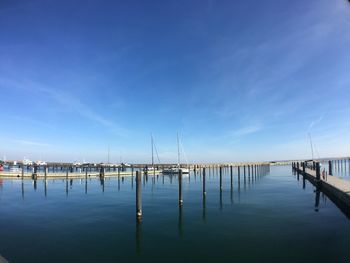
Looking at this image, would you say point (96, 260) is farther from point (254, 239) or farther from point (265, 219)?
point (265, 219)

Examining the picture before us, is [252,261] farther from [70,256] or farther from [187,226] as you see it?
[70,256]

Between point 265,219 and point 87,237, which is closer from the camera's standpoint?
point 87,237

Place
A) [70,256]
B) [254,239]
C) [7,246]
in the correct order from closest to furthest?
[70,256]
[7,246]
[254,239]

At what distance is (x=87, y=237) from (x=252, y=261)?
11201 millimetres

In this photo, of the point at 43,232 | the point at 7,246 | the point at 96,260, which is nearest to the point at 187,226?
the point at 96,260

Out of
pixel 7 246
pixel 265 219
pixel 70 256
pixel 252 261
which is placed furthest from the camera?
pixel 265 219

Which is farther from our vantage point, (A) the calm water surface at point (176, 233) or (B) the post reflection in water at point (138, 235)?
(B) the post reflection in water at point (138, 235)

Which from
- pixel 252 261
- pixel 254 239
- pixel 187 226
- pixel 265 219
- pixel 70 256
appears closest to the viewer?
pixel 252 261

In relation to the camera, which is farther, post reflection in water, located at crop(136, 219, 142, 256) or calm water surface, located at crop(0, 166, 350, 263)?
post reflection in water, located at crop(136, 219, 142, 256)

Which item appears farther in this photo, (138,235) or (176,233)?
(176,233)

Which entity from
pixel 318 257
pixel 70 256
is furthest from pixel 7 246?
pixel 318 257

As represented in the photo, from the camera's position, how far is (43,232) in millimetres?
21578

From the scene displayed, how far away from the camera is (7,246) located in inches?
716

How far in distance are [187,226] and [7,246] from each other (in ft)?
41.2
